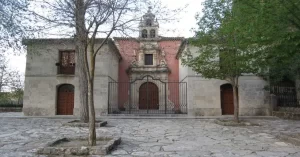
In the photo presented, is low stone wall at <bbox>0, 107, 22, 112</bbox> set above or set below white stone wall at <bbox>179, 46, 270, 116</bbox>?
below

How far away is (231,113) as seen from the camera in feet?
58.4

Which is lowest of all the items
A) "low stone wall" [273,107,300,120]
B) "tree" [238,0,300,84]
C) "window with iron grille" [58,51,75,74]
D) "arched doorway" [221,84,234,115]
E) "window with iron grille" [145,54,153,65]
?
"low stone wall" [273,107,300,120]

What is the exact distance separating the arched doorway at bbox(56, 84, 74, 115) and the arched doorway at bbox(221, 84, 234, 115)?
10367 mm

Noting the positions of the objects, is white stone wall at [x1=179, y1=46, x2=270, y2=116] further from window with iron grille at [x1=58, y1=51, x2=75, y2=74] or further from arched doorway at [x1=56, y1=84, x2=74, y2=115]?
window with iron grille at [x1=58, y1=51, x2=75, y2=74]

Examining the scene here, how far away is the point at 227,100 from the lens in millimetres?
17922

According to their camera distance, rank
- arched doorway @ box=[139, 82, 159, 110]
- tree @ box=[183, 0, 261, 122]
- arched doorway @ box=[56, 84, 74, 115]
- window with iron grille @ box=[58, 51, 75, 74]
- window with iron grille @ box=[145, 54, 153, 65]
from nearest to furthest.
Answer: tree @ box=[183, 0, 261, 122], arched doorway @ box=[56, 84, 74, 115], window with iron grille @ box=[58, 51, 75, 74], arched doorway @ box=[139, 82, 159, 110], window with iron grille @ box=[145, 54, 153, 65]

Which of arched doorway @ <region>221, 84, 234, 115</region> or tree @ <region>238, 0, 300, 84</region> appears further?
arched doorway @ <region>221, 84, 234, 115</region>

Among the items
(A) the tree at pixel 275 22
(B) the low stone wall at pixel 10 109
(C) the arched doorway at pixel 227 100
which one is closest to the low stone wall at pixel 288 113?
(C) the arched doorway at pixel 227 100

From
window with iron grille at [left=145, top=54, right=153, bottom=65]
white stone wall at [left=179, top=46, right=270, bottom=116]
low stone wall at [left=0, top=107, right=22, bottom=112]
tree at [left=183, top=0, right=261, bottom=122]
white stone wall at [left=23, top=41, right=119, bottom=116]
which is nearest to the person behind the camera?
tree at [left=183, top=0, right=261, bottom=122]

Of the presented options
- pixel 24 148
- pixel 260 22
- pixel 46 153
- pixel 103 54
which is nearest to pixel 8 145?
pixel 24 148

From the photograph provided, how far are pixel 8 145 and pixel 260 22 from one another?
7.00 m

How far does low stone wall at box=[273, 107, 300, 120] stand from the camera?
14438 mm

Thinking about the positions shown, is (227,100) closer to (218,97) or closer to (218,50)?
(218,97)

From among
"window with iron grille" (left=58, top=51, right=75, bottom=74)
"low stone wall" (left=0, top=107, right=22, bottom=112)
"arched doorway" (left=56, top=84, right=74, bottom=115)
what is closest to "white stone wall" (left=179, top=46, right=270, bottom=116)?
"arched doorway" (left=56, top=84, right=74, bottom=115)
